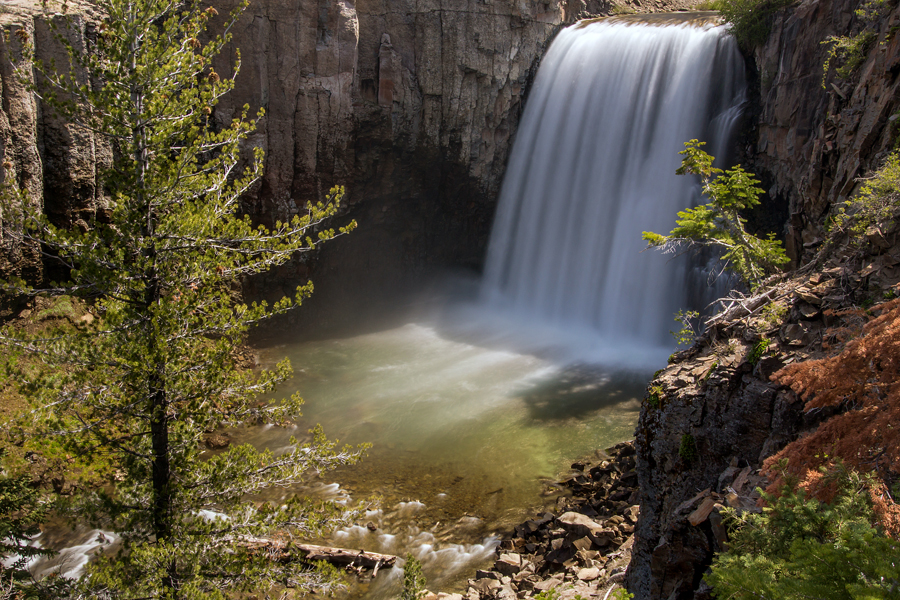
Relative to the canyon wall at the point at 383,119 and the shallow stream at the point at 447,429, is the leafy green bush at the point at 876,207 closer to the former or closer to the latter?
the shallow stream at the point at 447,429

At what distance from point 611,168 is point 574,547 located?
595 inches

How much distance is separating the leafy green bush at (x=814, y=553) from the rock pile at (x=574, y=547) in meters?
3.75

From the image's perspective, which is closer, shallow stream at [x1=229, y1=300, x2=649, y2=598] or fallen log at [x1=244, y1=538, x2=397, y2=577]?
fallen log at [x1=244, y1=538, x2=397, y2=577]

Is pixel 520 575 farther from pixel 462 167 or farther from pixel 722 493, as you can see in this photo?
pixel 462 167

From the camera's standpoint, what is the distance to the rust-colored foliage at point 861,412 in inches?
150

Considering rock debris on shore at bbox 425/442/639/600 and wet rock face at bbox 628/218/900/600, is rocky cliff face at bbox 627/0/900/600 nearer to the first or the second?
wet rock face at bbox 628/218/900/600

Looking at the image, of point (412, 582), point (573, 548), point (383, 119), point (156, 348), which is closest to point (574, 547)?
point (573, 548)

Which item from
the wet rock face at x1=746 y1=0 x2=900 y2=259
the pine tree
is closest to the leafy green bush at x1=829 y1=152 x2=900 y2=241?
the wet rock face at x1=746 y1=0 x2=900 y2=259

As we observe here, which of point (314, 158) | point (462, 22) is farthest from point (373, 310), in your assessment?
A: point (462, 22)

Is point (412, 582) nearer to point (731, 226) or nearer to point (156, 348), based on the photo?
point (156, 348)

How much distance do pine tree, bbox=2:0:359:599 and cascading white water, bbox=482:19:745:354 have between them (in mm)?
15703

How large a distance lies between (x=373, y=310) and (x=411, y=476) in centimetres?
1167

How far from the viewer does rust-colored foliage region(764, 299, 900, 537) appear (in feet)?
12.5

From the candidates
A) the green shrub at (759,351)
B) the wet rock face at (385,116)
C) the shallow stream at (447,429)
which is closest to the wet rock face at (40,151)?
the wet rock face at (385,116)
